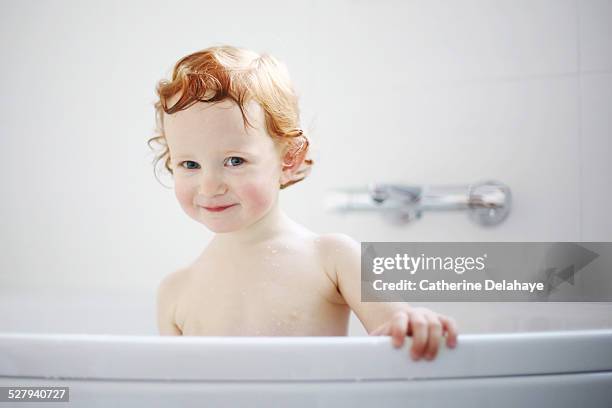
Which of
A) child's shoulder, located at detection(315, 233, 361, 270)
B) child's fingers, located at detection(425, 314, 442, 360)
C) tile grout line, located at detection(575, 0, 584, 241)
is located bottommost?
child's fingers, located at detection(425, 314, 442, 360)

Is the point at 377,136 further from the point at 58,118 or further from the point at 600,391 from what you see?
the point at 600,391

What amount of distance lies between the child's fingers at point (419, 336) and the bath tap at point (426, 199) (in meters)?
0.70

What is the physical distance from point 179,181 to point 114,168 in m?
1.00

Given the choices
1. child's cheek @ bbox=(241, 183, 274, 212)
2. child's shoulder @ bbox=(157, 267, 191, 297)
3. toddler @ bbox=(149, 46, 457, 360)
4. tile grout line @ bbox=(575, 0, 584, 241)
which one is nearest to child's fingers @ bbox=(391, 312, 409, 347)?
toddler @ bbox=(149, 46, 457, 360)

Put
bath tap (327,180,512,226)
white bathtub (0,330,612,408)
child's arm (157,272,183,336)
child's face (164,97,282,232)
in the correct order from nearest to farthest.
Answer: white bathtub (0,330,612,408) < child's face (164,97,282,232) < child's arm (157,272,183,336) < bath tap (327,180,512,226)

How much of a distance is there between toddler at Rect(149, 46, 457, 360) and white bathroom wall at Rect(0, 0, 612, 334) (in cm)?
44

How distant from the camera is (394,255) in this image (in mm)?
1378

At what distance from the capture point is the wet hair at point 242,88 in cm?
88

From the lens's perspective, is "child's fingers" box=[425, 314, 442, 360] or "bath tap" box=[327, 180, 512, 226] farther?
"bath tap" box=[327, 180, 512, 226]

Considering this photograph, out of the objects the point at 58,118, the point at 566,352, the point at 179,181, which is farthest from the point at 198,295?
the point at 58,118

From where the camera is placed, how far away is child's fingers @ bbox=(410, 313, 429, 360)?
62 centimetres

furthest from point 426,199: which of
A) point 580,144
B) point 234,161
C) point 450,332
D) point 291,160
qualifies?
point 450,332

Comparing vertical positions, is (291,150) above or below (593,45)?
below

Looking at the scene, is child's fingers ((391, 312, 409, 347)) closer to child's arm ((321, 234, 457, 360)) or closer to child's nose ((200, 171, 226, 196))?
child's arm ((321, 234, 457, 360))
